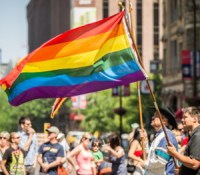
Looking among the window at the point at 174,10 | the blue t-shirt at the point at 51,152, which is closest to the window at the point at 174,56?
the window at the point at 174,10

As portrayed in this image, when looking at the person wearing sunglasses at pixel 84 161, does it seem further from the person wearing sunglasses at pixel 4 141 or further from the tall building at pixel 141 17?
the tall building at pixel 141 17

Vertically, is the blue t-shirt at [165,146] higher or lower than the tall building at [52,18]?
lower

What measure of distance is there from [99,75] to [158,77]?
252 ft

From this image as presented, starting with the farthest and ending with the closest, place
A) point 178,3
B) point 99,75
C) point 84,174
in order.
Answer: point 178,3, point 84,174, point 99,75

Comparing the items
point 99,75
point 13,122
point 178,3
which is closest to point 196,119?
point 99,75

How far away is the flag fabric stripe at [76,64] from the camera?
13367mm

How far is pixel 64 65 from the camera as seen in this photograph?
546 inches

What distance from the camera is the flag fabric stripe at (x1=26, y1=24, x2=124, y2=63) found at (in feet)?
44.0

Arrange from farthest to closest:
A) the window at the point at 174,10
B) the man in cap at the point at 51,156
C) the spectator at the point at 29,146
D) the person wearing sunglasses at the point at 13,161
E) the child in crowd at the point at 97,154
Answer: the window at the point at 174,10
the child in crowd at the point at 97,154
the spectator at the point at 29,146
the man in cap at the point at 51,156
the person wearing sunglasses at the point at 13,161

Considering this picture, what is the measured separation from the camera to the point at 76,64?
13.6m

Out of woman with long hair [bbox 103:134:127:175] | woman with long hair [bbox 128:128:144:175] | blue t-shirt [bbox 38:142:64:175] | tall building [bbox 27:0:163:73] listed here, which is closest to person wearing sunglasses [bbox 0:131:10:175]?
blue t-shirt [bbox 38:142:64:175]

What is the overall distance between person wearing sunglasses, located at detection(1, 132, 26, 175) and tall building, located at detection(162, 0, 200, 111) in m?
42.8

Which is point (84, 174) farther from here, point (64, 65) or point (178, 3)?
point (178, 3)

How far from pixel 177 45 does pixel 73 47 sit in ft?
178
